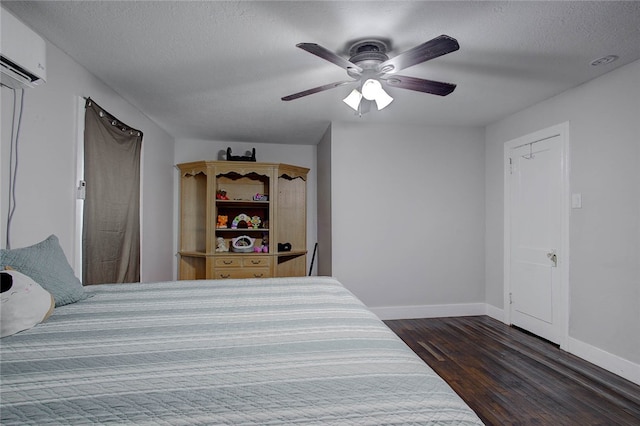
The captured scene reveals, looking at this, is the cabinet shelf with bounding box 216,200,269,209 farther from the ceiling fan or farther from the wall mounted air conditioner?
the wall mounted air conditioner

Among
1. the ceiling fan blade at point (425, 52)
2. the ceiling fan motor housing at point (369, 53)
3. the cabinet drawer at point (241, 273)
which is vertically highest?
the ceiling fan motor housing at point (369, 53)

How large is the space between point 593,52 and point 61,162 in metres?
3.63

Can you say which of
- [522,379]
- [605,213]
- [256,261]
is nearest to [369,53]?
[605,213]

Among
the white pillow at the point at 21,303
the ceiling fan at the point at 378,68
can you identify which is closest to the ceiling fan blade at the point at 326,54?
the ceiling fan at the point at 378,68

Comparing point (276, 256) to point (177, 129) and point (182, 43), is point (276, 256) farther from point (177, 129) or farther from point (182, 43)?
point (182, 43)

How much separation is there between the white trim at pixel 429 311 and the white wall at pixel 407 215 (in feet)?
0.05

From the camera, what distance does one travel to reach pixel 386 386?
88 cm

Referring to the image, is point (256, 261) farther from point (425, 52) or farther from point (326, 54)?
point (425, 52)

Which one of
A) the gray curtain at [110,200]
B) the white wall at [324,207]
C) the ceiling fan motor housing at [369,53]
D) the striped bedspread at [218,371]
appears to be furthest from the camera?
the white wall at [324,207]

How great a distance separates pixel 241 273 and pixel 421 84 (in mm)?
3157

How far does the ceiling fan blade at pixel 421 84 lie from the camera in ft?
7.06

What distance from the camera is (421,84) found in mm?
2223

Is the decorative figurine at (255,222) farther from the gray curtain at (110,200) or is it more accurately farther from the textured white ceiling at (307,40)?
the textured white ceiling at (307,40)

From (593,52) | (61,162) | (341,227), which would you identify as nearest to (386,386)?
(61,162)
